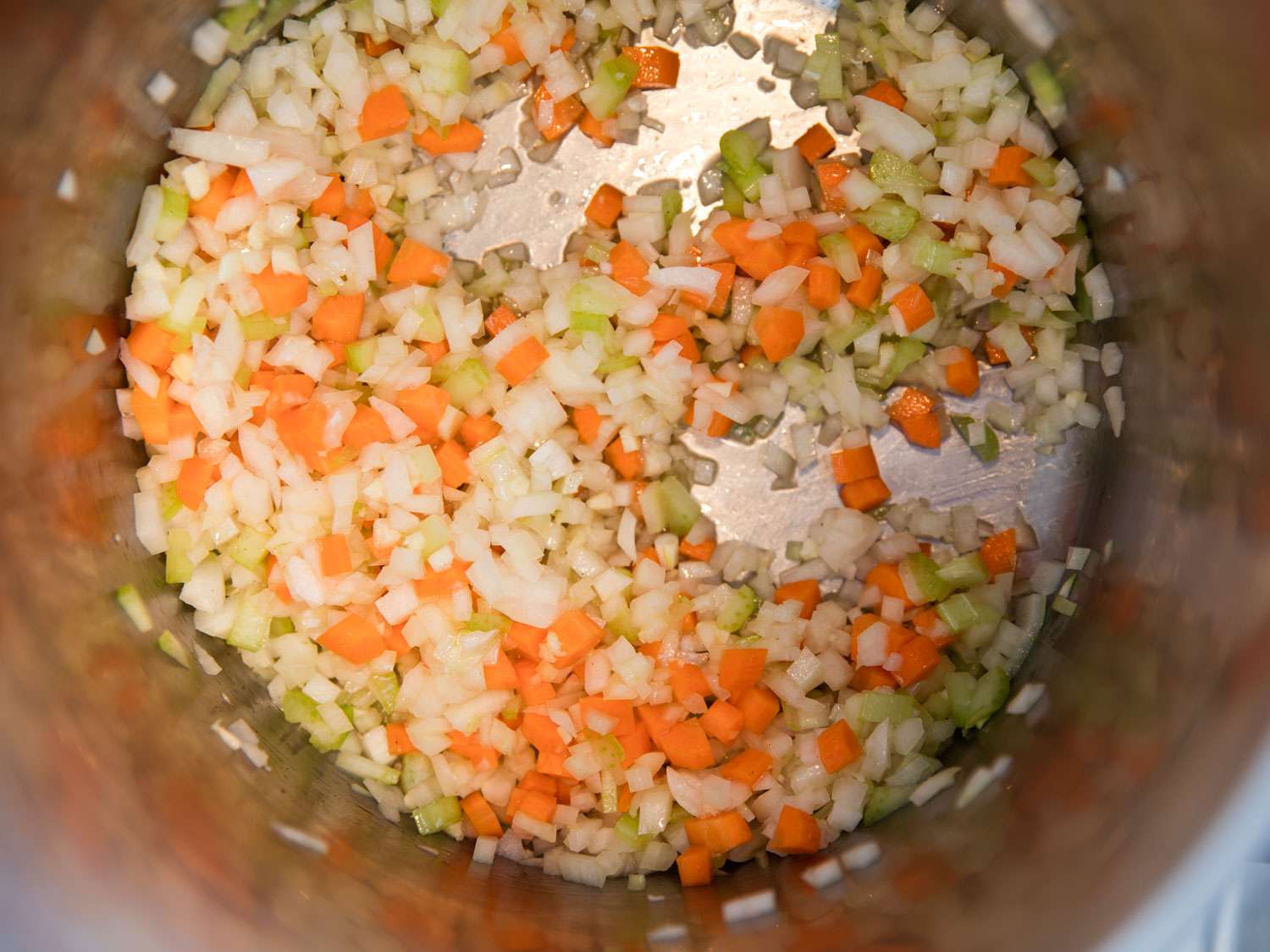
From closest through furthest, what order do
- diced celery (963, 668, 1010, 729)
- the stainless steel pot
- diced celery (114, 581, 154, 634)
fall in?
1. the stainless steel pot
2. diced celery (114, 581, 154, 634)
3. diced celery (963, 668, 1010, 729)

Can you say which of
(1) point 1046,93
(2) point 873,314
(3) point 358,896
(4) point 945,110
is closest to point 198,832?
(3) point 358,896

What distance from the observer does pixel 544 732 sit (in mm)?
1722

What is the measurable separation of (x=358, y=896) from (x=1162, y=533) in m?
1.46

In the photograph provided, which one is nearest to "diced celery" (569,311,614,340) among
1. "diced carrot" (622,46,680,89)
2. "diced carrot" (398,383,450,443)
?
"diced carrot" (398,383,450,443)

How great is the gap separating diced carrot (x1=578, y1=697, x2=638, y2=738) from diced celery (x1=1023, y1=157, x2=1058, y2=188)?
3.92 ft

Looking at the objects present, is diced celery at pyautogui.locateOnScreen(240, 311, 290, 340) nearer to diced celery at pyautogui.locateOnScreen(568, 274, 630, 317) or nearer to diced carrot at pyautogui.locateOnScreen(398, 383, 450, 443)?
diced carrot at pyautogui.locateOnScreen(398, 383, 450, 443)

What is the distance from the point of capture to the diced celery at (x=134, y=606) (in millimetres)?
1667

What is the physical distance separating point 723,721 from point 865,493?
0.50 meters

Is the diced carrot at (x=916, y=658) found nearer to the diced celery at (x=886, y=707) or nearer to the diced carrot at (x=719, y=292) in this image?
the diced celery at (x=886, y=707)

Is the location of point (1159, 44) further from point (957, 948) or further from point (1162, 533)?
point (957, 948)

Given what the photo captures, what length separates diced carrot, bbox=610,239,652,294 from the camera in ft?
5.82

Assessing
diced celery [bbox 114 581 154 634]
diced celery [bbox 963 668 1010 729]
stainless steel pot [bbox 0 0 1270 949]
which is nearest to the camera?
stainless steel pot [bbox 0 0 1270 949]

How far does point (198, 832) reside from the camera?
5.01 feet

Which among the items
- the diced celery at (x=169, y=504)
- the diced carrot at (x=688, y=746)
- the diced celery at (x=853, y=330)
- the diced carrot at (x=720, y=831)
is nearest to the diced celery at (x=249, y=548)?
the diced celery at (x=169, y=504)
